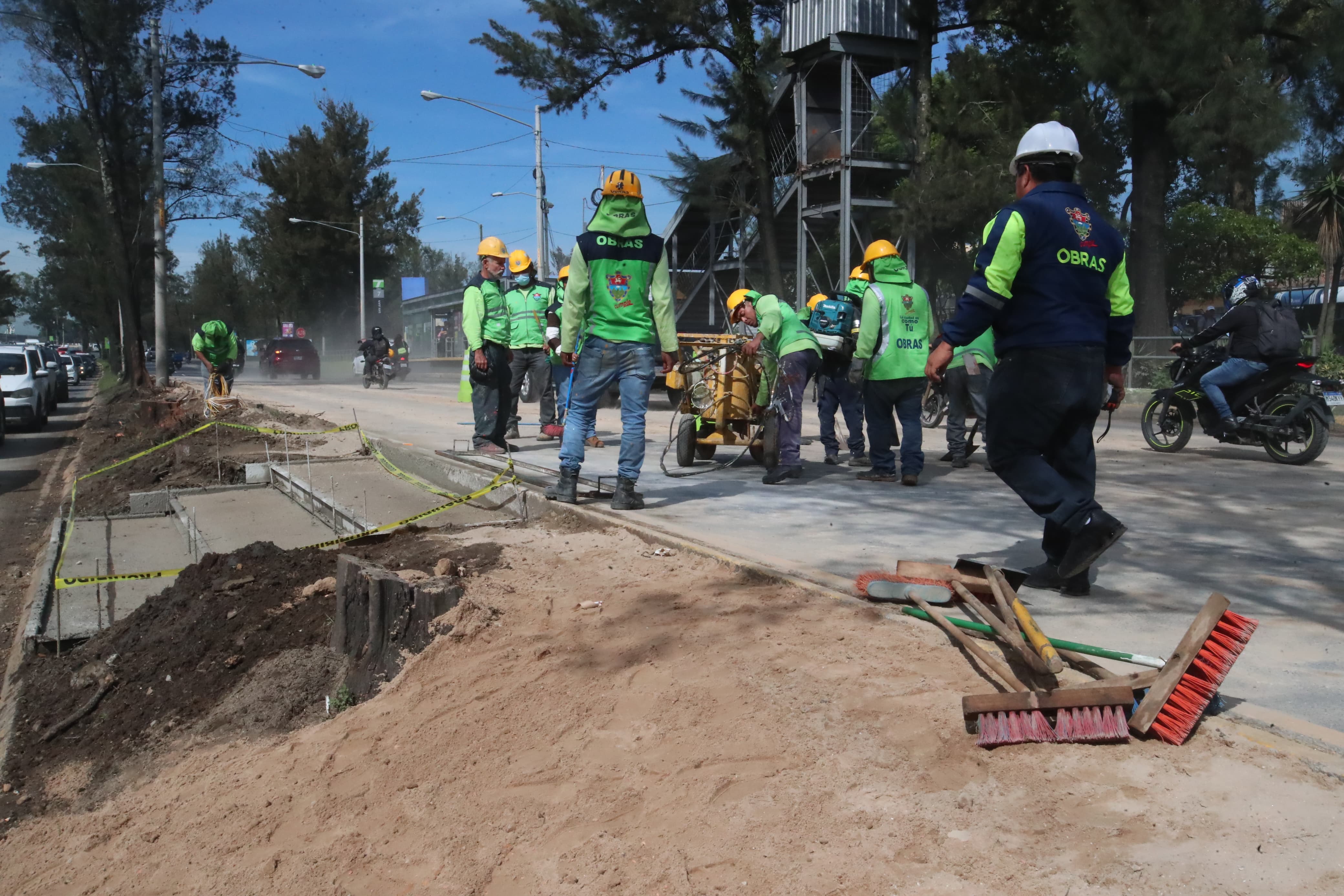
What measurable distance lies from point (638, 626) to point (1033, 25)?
2104 cm

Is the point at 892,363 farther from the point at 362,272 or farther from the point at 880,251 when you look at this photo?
the point at 362,272

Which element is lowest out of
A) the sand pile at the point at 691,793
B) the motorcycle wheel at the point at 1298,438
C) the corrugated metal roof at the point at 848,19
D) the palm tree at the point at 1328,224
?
the sand pile at the point at 691,793

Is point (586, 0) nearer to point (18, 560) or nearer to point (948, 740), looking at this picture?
point (18, 560)

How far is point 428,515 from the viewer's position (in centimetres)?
Result: 732

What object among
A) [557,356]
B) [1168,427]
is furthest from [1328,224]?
[557,356]

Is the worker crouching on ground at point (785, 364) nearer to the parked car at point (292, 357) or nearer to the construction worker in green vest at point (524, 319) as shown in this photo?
the construction worker in green vest at point (524, 319)

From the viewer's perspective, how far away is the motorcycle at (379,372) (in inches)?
1187

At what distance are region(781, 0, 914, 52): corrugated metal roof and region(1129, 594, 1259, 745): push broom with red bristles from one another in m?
22.2

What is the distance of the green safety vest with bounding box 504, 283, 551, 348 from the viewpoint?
11.9 meters

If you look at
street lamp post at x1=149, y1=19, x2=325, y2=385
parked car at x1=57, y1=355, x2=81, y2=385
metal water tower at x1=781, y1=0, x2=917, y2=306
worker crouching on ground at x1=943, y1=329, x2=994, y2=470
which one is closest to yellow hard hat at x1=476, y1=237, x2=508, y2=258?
worker crouching on ground at x1=943, y1=329, x2=994, y2=470

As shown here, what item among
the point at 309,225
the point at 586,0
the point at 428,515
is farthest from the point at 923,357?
the point at 309,225

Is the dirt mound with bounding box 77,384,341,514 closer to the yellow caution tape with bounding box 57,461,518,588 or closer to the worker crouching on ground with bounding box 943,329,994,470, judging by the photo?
the yellow caution tape with bounding box 57,461,518,588

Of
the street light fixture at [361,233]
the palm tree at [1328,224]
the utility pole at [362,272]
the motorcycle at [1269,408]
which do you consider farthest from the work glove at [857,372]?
the utility pole at [362,272]

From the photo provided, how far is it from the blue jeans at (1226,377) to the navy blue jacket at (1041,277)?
669 cm
